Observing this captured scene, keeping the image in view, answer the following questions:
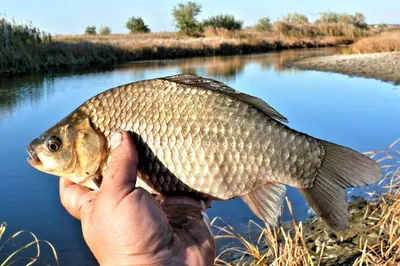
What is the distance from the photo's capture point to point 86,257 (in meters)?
4.67

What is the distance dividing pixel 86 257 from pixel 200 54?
24.5 metres

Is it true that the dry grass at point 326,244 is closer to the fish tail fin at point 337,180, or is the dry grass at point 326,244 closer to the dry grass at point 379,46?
the fish tail fin at point 337,180

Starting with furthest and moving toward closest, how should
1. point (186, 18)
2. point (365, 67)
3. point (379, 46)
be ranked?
point (186, 18) < point (379, 46) < point (365, 67)

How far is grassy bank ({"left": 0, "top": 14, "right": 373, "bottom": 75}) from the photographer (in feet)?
60.6

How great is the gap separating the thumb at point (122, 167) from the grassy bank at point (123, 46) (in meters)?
16.8

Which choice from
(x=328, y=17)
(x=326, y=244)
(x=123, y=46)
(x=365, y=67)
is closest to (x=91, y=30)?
(x=328, y=17)

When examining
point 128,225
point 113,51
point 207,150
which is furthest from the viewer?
point 113,51

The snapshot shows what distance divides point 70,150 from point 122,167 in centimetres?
29

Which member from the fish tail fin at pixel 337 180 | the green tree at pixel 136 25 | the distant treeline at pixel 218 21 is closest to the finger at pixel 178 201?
the fish tail fin at pixel 337 180

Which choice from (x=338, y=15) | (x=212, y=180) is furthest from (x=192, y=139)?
(x=338, y=15)

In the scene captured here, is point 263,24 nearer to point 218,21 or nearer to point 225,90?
point 218,21

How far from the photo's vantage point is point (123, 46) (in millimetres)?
25625

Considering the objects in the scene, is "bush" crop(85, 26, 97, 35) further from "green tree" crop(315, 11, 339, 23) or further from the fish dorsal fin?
the fish dorsal fin

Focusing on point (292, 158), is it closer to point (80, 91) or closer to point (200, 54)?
point (80, 91)
